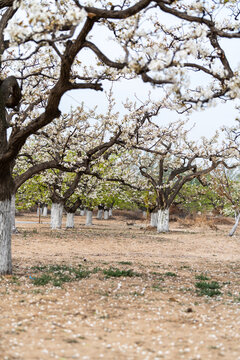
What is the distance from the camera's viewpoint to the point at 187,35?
28.9 ft

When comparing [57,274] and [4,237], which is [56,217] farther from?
[4,237]

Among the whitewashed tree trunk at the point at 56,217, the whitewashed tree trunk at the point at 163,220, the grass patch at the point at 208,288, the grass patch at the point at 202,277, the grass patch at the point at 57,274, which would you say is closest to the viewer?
the grass patch at the point at 208,288

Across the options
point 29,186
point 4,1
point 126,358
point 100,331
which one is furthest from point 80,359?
point 29,186

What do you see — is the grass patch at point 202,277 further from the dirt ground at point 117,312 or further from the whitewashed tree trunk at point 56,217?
the whitewashed tree trunk at point 56,217

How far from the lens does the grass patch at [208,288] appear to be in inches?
361

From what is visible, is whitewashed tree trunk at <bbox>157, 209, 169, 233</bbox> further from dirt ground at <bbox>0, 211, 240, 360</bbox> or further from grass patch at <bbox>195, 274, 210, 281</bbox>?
grass patch at <bbox>195, 274, 210, 281</bbox>

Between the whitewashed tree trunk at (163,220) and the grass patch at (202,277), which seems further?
the whitewashed tree trunk at (163,220)

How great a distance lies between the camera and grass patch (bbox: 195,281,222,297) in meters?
9.16

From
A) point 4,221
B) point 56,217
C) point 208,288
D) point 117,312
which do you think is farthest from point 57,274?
point 56,217

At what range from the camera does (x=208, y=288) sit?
984 centimetres

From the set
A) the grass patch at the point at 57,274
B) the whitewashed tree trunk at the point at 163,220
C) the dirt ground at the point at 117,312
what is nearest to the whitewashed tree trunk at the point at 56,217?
the whitewashed tree trunk at the point at 163,220

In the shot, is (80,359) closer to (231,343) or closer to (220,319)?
(231,343)

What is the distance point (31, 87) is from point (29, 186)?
1472cm

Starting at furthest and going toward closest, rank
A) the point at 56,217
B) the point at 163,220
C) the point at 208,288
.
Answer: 1. the point at 163,220
2. the point at 56,217
3. the point at 208,288
